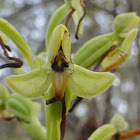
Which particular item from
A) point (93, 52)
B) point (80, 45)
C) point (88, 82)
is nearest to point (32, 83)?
point (88, 82)

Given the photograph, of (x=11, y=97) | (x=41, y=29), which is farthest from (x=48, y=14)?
(x=11, y=97)

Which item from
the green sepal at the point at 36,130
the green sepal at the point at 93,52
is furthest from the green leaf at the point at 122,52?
the green sepal at the point at 36,130

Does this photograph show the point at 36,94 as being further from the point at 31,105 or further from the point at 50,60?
the point at 31,105

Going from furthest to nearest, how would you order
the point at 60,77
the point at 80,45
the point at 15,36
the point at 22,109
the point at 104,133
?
the point at 80,45 < the point at 22,109 < the point at 104,133 < the point at 15,36 < the point at 60,77

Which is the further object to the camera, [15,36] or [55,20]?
[55,20]

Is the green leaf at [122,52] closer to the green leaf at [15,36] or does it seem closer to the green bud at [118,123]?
the green bud at [118,123]

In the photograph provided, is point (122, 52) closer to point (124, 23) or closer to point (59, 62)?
point (124, 23)

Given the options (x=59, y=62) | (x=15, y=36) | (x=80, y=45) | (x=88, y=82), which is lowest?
(x=80, y=45)
